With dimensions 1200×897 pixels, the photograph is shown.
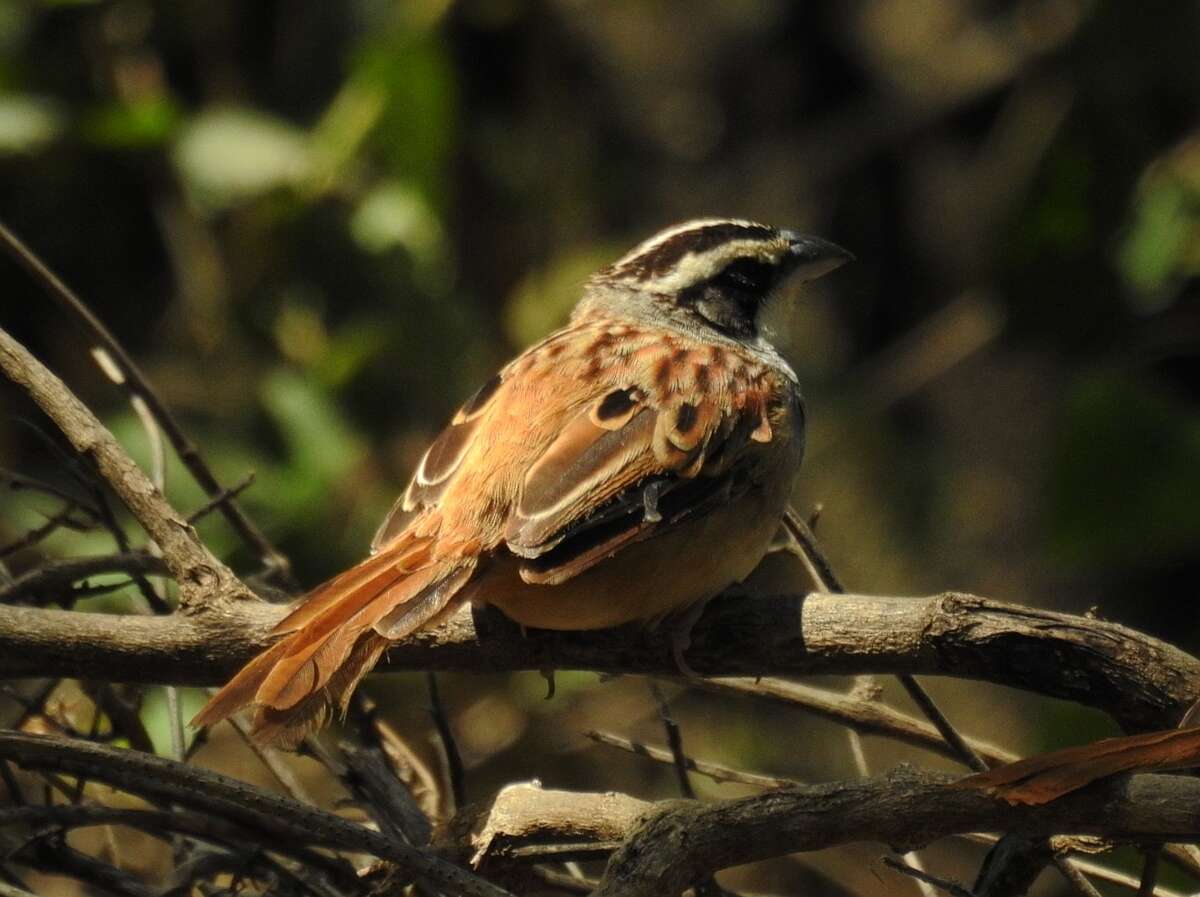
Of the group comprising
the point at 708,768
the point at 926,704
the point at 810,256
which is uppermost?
the point at 810,256

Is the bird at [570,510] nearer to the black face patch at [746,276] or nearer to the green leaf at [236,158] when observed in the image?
the black face patch at [746,276]

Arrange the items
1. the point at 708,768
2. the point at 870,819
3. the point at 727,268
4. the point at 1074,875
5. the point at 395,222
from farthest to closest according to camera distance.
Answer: the point at 395,222 < the point at 727,268 < the point at 708,768 < the point at 1074,875 < the point at 870,819

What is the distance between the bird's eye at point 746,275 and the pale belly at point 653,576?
0.90 meters

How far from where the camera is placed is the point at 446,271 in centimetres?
595

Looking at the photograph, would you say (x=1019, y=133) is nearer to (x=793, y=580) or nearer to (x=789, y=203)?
(x=789, y=203)

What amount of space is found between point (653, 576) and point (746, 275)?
1237 millimetres

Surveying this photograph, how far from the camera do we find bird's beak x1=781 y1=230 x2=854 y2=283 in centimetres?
455

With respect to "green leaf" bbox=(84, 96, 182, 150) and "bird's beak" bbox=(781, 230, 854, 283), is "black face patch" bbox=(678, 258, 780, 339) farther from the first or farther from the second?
"green leaf" bbox=(84, 96, 182, 150)

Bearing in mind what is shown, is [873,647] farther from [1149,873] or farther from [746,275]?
[746,275]

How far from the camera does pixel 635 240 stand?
26.0 ft

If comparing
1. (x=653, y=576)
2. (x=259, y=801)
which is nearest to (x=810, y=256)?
(x=653, y=576)

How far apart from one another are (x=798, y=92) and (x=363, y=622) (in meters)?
6.09

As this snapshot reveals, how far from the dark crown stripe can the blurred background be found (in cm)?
22

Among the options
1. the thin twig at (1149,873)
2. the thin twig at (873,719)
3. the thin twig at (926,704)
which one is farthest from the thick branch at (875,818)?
the thin twig at (873,719)
